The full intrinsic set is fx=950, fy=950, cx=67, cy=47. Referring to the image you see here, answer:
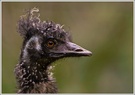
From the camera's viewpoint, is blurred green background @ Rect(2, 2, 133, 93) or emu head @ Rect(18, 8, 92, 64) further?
blurred green background @ Rect(2, 2, 133, 93)

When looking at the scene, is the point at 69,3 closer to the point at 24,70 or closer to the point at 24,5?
the point at 24,5

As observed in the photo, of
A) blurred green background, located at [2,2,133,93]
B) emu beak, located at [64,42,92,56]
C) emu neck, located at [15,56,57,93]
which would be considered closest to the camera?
emu beak, located at [64,42,92,56]

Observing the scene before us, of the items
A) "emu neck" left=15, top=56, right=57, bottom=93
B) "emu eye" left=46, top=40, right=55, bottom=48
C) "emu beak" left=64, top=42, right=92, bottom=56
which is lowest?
"emu neck" left=15, top=56, right=57, bottom=93

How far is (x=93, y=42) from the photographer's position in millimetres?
14227

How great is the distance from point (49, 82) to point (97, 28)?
4.94 metres

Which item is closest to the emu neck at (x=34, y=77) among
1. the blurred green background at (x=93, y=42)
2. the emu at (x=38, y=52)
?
the emu at (x=38, y=52)

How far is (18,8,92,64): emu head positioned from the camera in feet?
31.1

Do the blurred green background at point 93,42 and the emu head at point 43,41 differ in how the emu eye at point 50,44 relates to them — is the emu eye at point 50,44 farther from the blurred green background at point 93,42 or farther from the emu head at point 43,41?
the blurred green background at point 93,42

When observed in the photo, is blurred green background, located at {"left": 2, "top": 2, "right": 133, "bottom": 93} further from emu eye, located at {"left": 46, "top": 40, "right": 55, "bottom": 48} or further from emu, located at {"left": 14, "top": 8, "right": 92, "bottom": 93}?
emu eye, located at {"left": 46, "top": 40, "right": 55, "bottom": 48}

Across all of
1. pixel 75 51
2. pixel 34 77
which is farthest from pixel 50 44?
pixel 34 77

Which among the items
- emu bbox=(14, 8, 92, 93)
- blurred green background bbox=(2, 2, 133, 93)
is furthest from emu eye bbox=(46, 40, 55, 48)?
blurred green background bbox=(2, 2, 133, 93)

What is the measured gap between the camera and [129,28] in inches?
569

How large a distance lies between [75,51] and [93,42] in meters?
4.76

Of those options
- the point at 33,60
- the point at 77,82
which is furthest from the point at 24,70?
the point at 77,82
